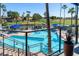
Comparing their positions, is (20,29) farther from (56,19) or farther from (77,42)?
(77,42)

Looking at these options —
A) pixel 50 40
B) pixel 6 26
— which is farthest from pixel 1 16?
pixel 50 40

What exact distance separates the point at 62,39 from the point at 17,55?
868mm

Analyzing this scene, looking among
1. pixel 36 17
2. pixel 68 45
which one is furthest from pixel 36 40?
pixel 68 45

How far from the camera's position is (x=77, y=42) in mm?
3822

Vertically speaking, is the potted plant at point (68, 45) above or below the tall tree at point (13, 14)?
below

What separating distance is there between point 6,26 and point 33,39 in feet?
1.77

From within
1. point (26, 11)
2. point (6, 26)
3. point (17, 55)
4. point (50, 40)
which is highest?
point (26, 11)

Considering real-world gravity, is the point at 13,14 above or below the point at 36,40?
above

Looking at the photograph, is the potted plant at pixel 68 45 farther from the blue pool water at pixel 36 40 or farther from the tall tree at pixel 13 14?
the tall tree at pixel 13 14

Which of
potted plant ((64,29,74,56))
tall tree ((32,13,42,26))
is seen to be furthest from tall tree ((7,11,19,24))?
potted plant ((64,29,74,56))

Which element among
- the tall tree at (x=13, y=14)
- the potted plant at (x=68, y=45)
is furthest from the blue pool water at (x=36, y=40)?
the tall tree at (x=13, y=14)

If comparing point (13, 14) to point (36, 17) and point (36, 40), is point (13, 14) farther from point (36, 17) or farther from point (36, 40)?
point (36, 40)

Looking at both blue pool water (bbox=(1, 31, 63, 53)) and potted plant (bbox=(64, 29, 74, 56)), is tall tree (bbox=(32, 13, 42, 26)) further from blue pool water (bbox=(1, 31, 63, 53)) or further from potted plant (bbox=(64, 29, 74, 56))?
potted plant (bbox=(64, 29, 74, 56))

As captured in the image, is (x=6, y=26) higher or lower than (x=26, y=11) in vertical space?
lower
